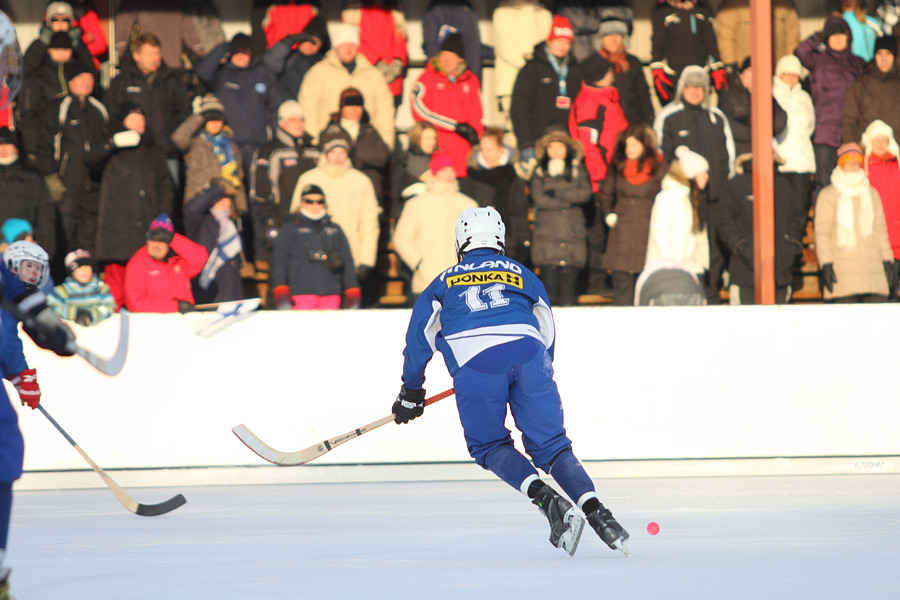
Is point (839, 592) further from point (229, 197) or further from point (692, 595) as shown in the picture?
point (229, 197)

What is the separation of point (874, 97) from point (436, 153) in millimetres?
3533

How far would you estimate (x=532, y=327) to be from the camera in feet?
16.4

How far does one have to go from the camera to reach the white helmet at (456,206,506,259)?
5.14 meters

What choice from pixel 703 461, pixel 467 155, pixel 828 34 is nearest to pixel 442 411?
pixel 703 461

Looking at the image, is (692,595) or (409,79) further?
(409,79)

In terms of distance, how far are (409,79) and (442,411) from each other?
16.3 feet

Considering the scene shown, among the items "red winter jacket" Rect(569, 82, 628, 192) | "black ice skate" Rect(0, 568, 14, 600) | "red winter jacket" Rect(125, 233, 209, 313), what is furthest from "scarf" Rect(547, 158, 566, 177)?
"black ice skate" Rect(0, 568, 14, 600)

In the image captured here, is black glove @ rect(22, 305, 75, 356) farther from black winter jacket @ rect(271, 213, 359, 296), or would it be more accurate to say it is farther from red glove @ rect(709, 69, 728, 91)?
red glove @ rect(709, 69, 728, 91)

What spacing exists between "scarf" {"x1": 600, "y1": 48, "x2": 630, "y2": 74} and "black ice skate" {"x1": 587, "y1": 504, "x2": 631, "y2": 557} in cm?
592

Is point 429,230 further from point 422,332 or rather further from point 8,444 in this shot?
point 8,444

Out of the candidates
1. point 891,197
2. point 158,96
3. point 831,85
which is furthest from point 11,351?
point 831,85

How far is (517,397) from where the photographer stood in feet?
16.3

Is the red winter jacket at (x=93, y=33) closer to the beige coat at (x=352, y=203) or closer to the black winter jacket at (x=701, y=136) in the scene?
the beige coat at (x=352, y=203)

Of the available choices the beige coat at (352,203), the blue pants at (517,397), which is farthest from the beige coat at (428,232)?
the blue pants at (517,397)
